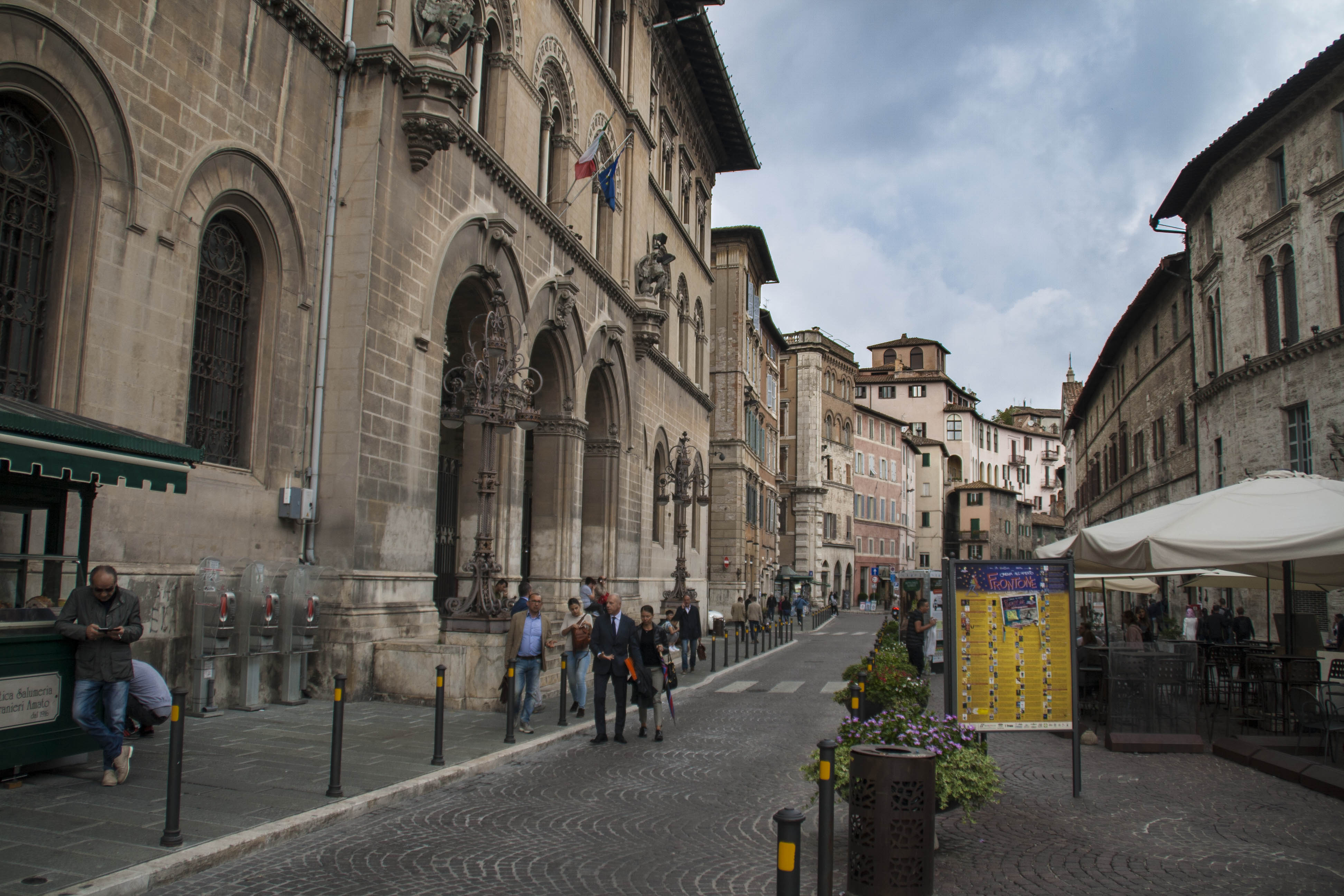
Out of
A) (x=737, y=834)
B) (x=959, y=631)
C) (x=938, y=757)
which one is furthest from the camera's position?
(x=959, y=631)

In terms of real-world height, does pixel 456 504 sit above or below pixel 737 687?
above

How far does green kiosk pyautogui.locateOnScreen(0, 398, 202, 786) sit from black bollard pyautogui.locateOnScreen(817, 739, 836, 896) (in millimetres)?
5949

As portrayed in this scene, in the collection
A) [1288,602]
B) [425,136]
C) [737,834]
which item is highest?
[425,136]

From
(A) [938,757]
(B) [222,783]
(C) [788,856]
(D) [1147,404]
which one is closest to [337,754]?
(B) [222,783]

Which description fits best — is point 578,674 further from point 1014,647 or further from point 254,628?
point 1014,647

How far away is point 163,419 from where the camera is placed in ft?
37.0

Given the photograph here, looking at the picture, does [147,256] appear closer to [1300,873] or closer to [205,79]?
[205,79]

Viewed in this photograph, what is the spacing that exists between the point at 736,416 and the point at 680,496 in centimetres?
1803

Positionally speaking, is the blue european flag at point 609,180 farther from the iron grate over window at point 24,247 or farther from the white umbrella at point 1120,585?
the iron grate over window at point 24,247

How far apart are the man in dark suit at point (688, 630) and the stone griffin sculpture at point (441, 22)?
36.9 feet

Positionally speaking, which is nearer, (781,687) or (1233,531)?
(1233,531)

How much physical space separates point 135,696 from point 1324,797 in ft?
34.2

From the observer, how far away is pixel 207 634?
36.6 ft

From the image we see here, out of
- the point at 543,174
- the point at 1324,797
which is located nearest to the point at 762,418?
the point at 543,174
